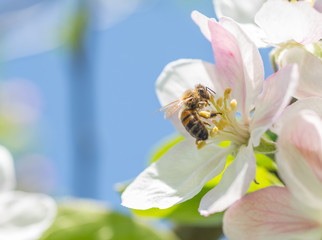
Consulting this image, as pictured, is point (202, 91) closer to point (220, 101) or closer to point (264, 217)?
point (220, 101)

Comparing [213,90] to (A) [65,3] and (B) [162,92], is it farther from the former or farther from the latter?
(A) [65,3]

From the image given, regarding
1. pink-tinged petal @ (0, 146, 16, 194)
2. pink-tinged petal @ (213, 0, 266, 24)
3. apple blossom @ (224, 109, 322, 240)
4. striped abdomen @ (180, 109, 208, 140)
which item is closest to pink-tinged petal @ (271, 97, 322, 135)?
apple blossom @ (224, 109, 322, 240)

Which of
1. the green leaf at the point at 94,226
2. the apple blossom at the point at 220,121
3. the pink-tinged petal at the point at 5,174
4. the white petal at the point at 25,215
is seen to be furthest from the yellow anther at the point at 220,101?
the pink-tinged petal at the point at 5,174

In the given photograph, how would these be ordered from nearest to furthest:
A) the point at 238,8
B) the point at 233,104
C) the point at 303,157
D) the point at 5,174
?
the point at 303,157 < the point at 233,104 < the point at 238,8 < the point at 5,174

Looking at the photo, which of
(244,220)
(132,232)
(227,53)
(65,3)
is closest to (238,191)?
(244,220)

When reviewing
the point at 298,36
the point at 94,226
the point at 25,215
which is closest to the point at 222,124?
the point at 298,36
